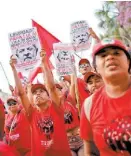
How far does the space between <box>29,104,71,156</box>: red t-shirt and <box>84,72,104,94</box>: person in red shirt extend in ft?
1.27

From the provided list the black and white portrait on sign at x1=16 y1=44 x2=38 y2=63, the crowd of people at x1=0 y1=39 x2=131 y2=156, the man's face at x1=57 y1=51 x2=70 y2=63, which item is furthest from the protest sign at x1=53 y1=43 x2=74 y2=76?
the black and white portrait on sign at x1=16 y1=44 x2=38 y2=63

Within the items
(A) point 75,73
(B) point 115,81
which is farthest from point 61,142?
(B) point 115,81

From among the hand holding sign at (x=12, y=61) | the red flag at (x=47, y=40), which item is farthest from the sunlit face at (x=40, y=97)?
the red flag at (x=47, y=40)

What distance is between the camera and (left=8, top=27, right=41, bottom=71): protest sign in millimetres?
4727

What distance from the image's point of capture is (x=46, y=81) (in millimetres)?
4273

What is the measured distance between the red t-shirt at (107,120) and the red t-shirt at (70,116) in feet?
5.42

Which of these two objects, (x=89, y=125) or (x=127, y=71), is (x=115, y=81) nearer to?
(x=127, y=71)

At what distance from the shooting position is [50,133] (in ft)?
14.2

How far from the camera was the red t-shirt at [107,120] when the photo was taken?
9.78 ft

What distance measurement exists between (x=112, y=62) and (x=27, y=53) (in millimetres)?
1953

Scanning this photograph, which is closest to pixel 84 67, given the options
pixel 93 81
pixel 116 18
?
pixel 93 81

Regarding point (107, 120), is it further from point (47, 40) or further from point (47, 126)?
point (47, 40)

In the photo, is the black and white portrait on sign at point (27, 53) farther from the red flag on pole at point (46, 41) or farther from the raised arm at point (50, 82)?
the red flag on pole at point (46, 41)

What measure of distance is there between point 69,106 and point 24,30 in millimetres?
989
